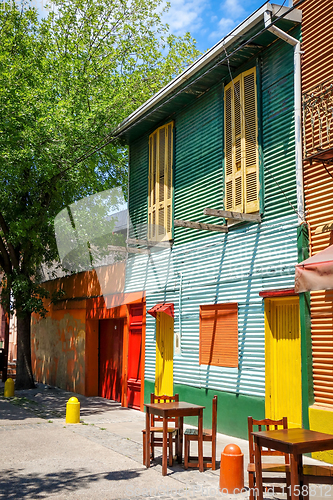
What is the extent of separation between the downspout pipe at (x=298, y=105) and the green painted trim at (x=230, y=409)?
355 cm

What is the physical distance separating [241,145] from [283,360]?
442 centimetres

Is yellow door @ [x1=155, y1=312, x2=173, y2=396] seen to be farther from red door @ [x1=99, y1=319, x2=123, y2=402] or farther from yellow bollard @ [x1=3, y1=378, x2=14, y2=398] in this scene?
yellow bollard @ [x1=3, y1=378, x2=14, y2=398]

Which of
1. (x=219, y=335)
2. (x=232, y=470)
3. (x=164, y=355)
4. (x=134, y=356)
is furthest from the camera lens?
(x=134, y=356)

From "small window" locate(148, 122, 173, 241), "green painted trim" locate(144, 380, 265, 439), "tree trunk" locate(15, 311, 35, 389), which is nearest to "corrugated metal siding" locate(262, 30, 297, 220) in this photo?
"green painted trim" locate(144, 380, 265, 439)

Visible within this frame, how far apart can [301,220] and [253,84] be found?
3.36 m

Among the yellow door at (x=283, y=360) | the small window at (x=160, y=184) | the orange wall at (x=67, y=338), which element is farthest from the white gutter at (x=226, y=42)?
the orange wall at (x=67, y=338)

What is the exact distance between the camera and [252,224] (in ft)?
32.8

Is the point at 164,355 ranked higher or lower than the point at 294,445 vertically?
higher

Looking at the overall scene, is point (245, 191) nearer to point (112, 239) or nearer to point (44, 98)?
point (44, 98)

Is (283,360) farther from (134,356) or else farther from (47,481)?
(134,356)

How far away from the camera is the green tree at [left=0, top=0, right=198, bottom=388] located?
1510 centimetres

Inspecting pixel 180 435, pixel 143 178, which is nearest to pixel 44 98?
pixel 143 178

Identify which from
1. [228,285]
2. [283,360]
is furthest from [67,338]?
[283,360]

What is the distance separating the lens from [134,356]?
46.7 feet
